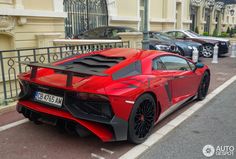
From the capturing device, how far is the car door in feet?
14.6

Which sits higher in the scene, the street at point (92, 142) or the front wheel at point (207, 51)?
the front wheel at point (207, 51)

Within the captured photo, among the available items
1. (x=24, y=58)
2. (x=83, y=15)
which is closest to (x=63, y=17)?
(x=83, y=15)

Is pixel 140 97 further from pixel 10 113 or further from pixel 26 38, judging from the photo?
pixel 26 38

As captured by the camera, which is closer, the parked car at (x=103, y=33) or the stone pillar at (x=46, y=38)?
the stone pillar at (x=46, y=38)

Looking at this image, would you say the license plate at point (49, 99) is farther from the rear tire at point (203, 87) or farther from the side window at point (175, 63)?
the rear tire at point (203, 87)

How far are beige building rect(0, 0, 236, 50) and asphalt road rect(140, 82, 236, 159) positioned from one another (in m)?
6.50

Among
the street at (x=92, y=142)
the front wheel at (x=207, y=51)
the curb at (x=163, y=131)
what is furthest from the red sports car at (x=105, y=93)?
the front wheel at (x=207, y=51)

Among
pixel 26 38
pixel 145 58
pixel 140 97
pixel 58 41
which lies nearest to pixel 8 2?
pixel 26 38

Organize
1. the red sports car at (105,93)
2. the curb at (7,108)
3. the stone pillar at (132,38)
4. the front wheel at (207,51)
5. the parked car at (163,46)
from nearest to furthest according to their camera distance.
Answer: the red sports car at (105,93), the curb at (7,108), the stone pillar at (132,38), the parked car at (163,46), the front wheel at (207,51)

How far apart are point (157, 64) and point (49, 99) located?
1.86m

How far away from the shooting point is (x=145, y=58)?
13.4 feet

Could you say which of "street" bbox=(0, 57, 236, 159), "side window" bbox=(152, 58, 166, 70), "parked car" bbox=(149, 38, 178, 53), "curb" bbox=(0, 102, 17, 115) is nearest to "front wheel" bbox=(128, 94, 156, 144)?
"street" bbox=(0, 57, 236, 159)

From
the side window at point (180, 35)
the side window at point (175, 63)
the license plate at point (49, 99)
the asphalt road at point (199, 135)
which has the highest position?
the side window at point (180, 35)

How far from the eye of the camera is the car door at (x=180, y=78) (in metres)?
4.46
